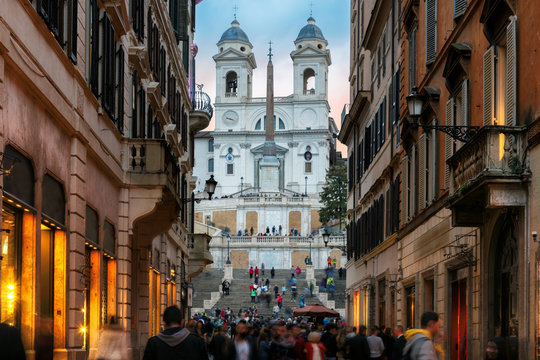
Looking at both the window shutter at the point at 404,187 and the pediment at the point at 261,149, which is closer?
the window shutter at the point at 404,187

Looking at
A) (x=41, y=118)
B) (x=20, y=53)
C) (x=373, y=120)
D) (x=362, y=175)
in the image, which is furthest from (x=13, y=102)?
(x=362, y=175)

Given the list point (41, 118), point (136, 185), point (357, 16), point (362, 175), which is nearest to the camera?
point (41, 118)

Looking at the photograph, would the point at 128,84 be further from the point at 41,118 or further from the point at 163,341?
the point at 163,341

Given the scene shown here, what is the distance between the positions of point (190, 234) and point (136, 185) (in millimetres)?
20442

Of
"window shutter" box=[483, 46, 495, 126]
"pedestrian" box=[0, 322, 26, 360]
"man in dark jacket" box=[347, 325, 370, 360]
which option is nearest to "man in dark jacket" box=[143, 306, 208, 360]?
"pedestrian" box=[0, 322, 26, 360]

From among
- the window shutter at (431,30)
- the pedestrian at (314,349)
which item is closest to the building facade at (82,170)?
the pedestrian at (314,349)

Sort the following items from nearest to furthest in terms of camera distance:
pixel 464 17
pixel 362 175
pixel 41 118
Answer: pixel 41 118 < pixel 464 17 < pixel 362 175

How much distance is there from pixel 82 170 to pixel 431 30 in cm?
907

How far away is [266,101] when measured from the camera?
156m

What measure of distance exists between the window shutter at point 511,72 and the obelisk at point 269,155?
4877 inches

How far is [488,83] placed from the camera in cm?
1705

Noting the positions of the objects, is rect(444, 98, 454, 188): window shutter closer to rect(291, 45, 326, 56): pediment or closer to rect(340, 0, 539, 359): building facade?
rect(340, 0, 539, 359): building facade

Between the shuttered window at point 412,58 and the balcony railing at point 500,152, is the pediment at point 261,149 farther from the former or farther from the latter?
the balcony railing at point 500,152

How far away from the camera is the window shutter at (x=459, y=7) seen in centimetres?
1961
